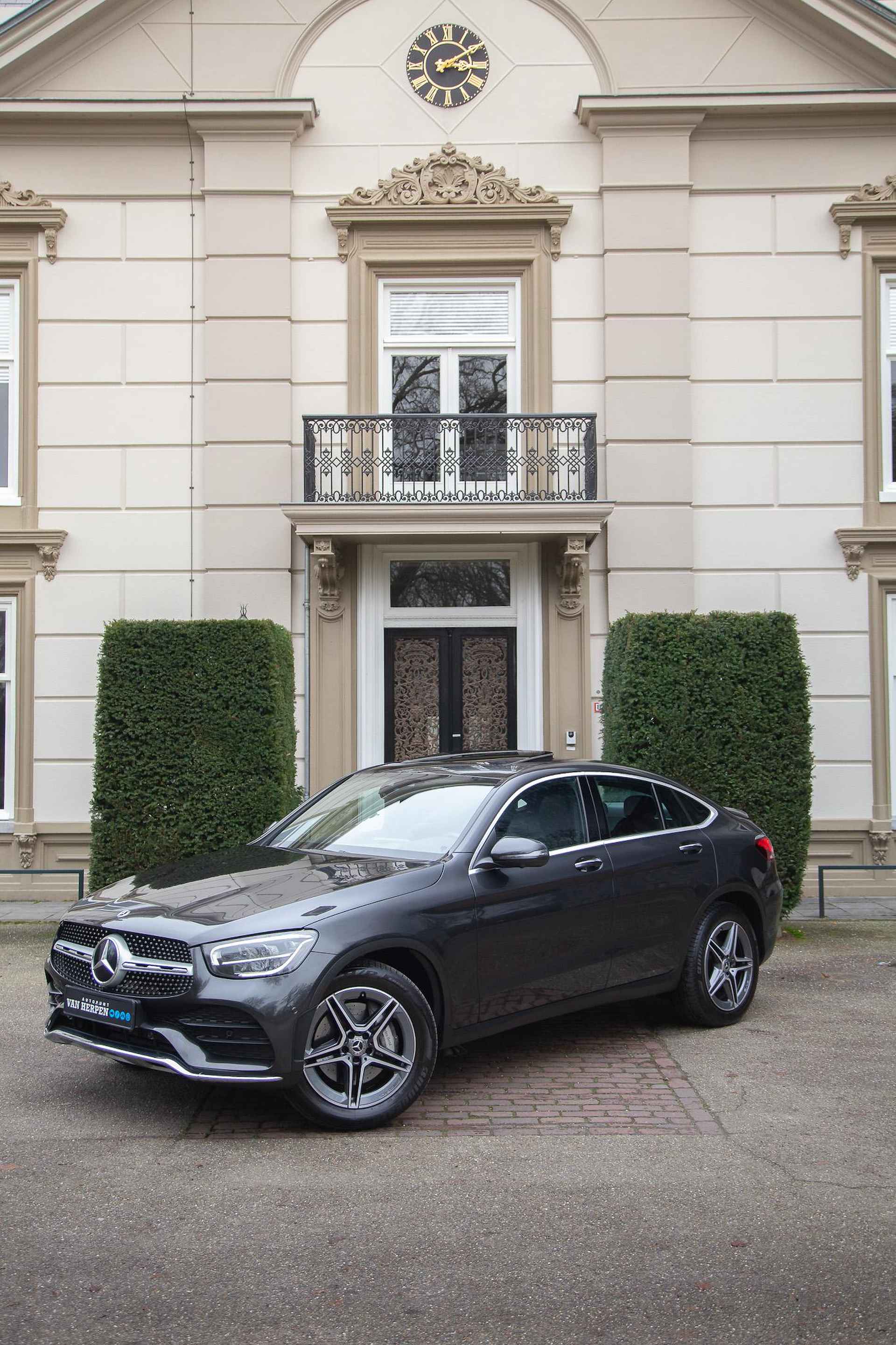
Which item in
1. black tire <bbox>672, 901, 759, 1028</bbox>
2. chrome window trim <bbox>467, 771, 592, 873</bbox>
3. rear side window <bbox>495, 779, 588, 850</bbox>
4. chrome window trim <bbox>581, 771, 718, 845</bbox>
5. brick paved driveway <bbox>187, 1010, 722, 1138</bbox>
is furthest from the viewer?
black tire <bbox>672, 901, 759, 1028</bbox>

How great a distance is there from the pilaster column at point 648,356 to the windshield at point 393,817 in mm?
6638

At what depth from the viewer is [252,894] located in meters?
5.75

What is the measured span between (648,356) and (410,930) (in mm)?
9447

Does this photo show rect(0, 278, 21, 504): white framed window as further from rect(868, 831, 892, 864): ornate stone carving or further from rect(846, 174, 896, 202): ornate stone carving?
rect(868, 831, 892, 864): ornate stone carving

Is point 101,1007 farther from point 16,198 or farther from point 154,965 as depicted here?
point 16,198

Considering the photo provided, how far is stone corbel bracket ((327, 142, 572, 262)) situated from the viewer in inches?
531

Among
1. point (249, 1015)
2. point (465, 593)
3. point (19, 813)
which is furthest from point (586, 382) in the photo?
point (249, 1015)

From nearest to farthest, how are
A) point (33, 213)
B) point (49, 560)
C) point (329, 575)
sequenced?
point (329, 575), point (49, 560), point (33, 213)

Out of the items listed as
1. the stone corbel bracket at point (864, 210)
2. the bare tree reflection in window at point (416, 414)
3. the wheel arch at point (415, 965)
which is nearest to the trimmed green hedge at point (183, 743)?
the bare tree reflection in window at point (416, 414)

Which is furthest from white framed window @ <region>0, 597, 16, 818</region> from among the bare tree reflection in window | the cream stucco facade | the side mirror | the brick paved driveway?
the side mirror

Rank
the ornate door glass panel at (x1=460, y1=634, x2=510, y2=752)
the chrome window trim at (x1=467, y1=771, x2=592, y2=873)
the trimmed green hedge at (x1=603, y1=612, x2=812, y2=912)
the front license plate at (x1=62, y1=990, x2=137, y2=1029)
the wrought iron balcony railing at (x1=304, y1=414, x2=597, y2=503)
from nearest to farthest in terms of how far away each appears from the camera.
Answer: the front license plate at (x1=62, y1=990, x2=137, y2=1029) < the chrome window trim at (x1=467, y1=771, x2=592, y2=873) < the trimmed green hedge at (x1=603, y1=612, x2=812, y2=912) < the wrought iron balcony railing at (x1=304, y1=414, x2=597, y2=503) < the ornate door glass panel at (x1=460, y1=634, x2=510, y2=752)

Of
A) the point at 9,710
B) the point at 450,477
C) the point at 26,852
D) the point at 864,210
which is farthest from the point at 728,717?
the point at 9,710

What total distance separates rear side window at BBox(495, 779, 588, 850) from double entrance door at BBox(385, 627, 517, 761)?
21.9 ft

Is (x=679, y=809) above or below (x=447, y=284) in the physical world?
below
